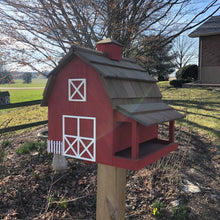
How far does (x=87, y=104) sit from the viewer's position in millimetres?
2289

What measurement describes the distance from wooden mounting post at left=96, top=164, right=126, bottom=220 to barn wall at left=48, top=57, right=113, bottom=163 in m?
0.39

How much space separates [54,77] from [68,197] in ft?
10.1

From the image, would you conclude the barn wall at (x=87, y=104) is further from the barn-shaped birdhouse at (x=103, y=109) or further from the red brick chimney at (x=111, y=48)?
the red brick chimney at (x=111, y=48)

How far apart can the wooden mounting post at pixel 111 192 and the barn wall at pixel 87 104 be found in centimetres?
39

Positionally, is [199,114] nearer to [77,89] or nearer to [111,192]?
[111,192]

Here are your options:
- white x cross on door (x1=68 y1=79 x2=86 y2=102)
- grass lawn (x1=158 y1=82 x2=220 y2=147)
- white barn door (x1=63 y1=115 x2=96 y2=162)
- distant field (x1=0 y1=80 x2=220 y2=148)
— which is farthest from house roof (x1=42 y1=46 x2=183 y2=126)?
grass lawn (x1=158 y1=82 x2=220 y2=147)

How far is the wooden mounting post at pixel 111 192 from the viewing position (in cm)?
250

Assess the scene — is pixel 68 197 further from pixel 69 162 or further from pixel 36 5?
pixel 36 5

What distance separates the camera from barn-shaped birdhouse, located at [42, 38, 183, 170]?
206 centimetres

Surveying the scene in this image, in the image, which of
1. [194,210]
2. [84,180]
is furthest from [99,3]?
[194,210]

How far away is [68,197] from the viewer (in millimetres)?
4645

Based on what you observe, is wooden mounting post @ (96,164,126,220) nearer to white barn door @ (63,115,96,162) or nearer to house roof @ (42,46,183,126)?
white barn door @ (63,115,96,162)

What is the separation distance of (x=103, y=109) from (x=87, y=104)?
21 cm

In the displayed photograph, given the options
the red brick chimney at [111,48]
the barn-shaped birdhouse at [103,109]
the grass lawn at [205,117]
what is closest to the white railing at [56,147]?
the barn-shaped birdhouse at [103,109]
